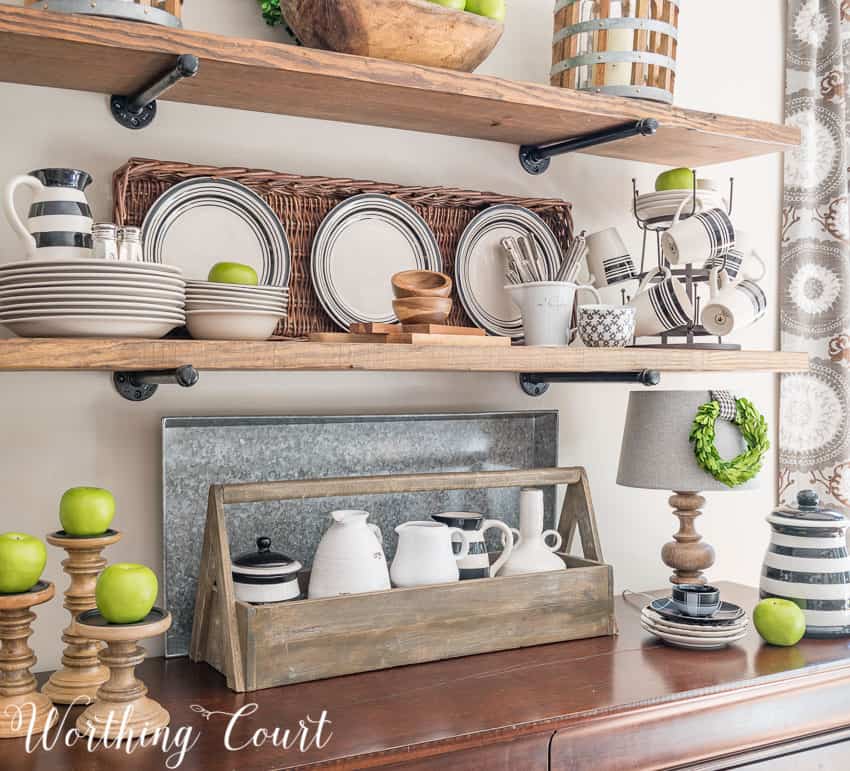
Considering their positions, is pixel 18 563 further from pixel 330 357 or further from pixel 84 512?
pixel 330 357

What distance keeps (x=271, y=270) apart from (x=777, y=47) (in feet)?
4.29

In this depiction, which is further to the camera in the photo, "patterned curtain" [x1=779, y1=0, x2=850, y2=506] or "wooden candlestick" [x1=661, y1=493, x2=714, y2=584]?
"patterned curtain" [x1=779, y1=0, x2=850, y2=506]

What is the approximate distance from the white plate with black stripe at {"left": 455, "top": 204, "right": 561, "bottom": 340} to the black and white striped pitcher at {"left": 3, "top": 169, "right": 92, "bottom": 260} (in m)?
0.69

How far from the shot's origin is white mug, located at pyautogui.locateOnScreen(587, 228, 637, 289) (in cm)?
176

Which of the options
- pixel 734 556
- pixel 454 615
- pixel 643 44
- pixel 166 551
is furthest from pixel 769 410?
pixel 166 551

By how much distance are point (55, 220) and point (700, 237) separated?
1.02 meters

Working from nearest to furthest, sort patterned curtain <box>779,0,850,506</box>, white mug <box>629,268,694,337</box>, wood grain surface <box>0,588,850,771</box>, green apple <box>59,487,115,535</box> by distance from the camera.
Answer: wood grain surface <box>0,588,850,771</box>
green apple <box>59,487,115,535</box>
white mug <box>629,268,694,337</box>
patterned curtain <box>779,0,850,506</box>

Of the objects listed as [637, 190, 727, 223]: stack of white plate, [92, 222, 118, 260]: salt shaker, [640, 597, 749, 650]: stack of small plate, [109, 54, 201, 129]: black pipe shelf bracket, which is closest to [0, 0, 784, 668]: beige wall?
[109, 54, 201, 129]: black pipe shelf bracket

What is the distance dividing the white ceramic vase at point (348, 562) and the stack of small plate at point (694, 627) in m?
0.45

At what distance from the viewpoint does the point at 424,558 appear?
4.80 feet

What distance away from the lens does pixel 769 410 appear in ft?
7.25

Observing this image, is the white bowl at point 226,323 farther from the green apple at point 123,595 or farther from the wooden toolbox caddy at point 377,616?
the green apple at point 123,595

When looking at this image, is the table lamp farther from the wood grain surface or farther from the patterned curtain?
the patterned curtain

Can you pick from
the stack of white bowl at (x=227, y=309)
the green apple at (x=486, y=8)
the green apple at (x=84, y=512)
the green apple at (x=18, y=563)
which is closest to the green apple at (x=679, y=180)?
the green apple at (x=486, y=8)
